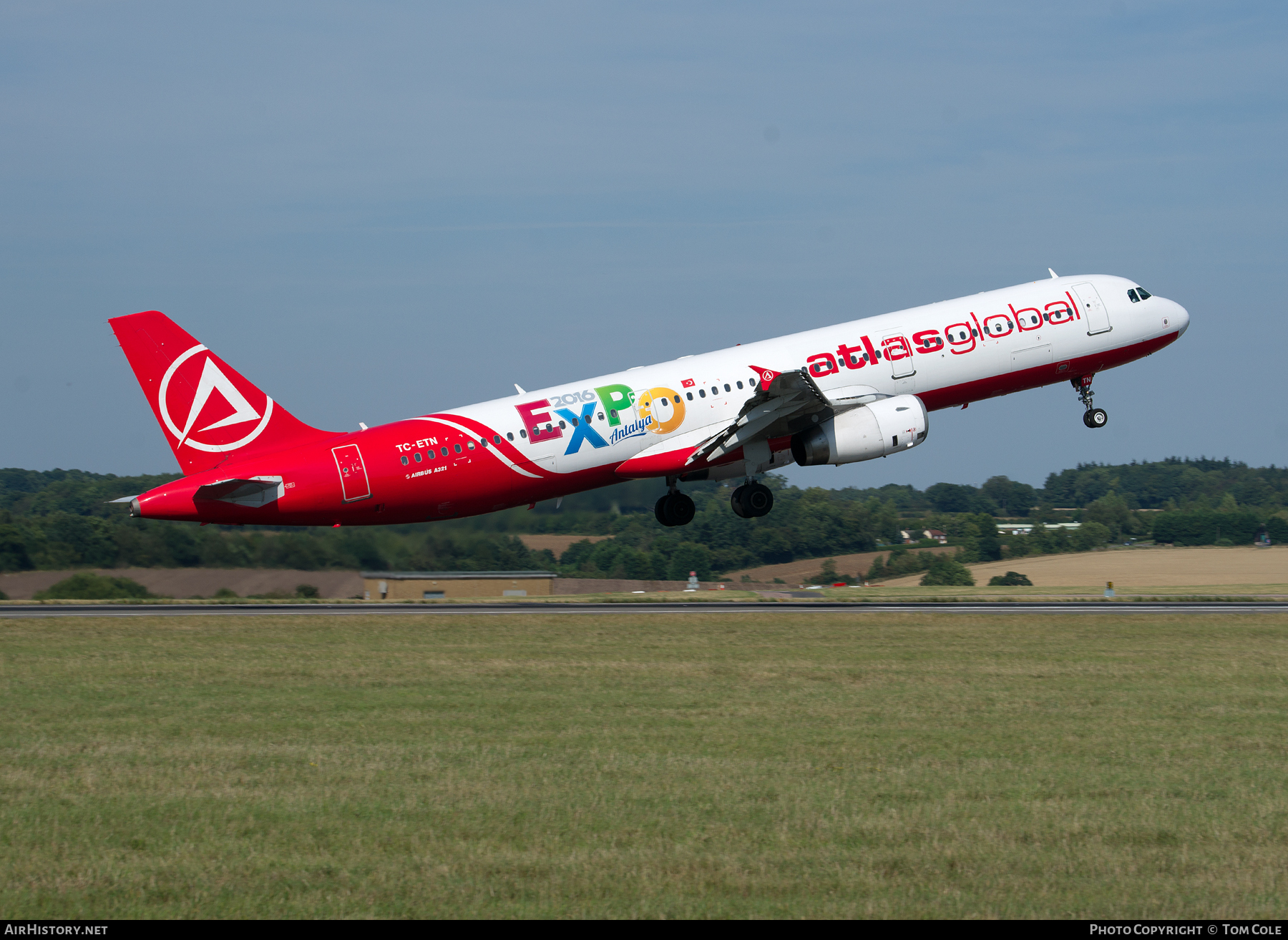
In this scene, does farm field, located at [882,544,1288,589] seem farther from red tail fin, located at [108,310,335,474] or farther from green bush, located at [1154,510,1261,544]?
red tail fin, located at [108,310,335,474]

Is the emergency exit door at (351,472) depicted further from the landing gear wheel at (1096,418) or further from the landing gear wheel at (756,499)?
the landing gear wheel at (1096,418)

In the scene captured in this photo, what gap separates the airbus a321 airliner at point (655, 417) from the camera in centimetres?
3725

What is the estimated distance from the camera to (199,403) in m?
37.4

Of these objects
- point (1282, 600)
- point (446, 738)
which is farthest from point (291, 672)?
point (1282, 600)

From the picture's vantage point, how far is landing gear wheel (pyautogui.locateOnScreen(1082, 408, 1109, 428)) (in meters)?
46.3

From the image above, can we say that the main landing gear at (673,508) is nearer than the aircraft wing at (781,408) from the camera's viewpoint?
No

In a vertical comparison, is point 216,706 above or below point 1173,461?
below

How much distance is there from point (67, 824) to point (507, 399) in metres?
25.5

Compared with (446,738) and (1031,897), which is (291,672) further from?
(1031,897)

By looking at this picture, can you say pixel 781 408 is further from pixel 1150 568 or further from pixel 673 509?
pixel 1150 568

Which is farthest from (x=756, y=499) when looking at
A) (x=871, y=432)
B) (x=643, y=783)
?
(x=643, y=783)

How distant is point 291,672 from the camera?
95.2 feet

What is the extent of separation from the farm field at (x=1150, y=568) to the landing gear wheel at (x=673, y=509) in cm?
3932

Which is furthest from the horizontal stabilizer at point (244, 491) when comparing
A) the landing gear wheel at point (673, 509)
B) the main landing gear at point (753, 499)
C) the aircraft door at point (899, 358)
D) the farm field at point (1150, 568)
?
the farm field at point (1150, 568)
